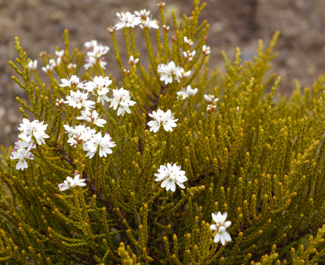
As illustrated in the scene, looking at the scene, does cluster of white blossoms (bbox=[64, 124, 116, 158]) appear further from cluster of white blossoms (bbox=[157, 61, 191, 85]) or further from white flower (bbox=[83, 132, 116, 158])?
cluster of white blossoms (bbox=[157, 61, 191, 85])

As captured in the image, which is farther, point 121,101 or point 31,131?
point 121,101

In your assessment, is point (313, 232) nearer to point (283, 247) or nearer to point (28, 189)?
point (283, 247)

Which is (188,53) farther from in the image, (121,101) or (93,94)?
(93,94)

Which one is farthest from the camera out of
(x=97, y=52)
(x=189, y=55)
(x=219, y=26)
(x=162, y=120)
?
Result: (x=219, y=26)

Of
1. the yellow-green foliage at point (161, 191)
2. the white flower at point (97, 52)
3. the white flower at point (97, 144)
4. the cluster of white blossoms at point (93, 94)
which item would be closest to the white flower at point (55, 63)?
the white flower at point (97, 52)

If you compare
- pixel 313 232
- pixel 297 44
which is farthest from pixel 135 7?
pixel 313 232

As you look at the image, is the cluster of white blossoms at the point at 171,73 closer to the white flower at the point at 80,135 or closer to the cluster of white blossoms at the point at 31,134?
the white flower at the point at 80,135

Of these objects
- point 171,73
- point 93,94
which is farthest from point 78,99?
point 171,73
